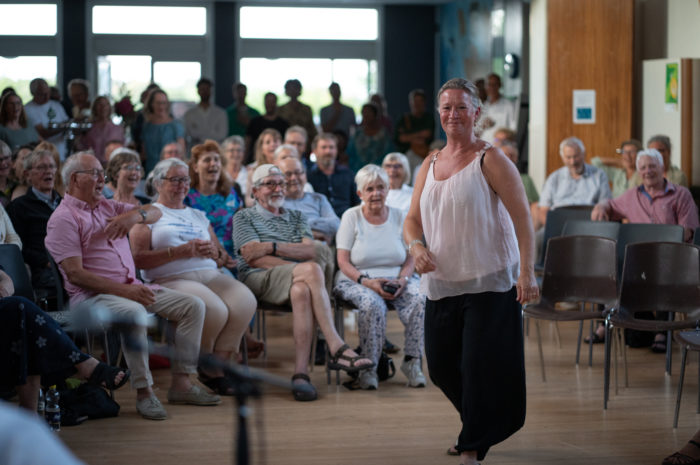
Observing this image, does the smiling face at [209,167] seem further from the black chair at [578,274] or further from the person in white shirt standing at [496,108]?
the person in white shirt standing at [496,108]

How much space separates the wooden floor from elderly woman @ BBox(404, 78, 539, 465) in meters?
0.46

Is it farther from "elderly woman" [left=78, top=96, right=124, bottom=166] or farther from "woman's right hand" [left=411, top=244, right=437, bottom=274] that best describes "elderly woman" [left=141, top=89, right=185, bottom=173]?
"woman's right hand" [left=411, top=244, right=437, bottom=274]

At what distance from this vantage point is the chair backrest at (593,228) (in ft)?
19.1

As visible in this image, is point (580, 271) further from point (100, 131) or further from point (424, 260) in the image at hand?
point (100, 131)

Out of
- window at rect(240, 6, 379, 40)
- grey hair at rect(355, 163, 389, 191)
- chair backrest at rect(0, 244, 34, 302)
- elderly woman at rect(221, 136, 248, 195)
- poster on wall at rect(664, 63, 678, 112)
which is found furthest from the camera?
window at rect(240, 6, 379, 40)

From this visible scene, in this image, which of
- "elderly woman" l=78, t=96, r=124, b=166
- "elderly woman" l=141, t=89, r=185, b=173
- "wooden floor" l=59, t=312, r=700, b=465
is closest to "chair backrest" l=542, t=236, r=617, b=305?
"wooden floor" l=59, t=312, r=700, b=465

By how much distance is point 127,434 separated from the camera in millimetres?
4039

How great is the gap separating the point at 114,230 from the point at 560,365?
2.68 m

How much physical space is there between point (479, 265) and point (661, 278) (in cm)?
201

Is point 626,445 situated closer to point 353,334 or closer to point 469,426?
point 469,426

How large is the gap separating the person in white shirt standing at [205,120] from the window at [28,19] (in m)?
5.05

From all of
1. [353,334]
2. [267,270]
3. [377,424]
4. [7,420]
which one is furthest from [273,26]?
[7,420]

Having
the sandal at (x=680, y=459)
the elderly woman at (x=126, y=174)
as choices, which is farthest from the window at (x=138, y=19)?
the sandal at (x=680, y=459)

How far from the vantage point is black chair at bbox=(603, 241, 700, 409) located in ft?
15.7
